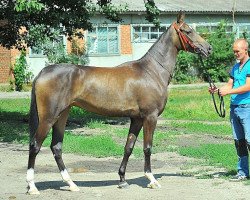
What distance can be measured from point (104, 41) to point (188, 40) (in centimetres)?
2874

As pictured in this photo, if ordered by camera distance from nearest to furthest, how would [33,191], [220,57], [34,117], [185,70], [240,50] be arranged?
[33,191] → [34,117] → [240,50] → [220,57] → [185,70]

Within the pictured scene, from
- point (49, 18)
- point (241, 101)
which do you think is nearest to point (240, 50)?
point (241, 101)

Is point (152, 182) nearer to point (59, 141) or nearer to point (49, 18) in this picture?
point (59, 141)

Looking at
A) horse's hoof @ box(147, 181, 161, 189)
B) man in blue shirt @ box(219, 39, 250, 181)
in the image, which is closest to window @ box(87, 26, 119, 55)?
man in blue shirt @ box(219, 39, 250, 181)

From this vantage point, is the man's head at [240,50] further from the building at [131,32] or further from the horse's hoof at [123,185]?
the building at [131,32]

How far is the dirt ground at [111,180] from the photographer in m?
9.23

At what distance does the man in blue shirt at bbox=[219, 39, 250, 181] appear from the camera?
984 centimetres

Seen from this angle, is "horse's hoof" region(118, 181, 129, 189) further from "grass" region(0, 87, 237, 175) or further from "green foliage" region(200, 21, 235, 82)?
"green foliage" region(200, 21, 235, 82)

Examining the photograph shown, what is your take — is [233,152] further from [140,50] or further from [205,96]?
[140,50]

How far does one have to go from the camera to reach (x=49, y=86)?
9.37m

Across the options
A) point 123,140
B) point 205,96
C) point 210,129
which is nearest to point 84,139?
point 123,140

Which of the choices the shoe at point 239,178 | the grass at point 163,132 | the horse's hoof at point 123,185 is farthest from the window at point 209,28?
the horse's hoof at point 123,185

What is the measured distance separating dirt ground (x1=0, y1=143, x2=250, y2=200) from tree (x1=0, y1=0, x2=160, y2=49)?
15.6 feet

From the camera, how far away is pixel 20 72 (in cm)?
3356
